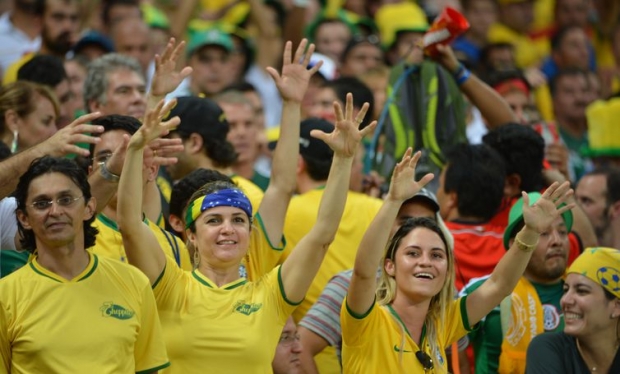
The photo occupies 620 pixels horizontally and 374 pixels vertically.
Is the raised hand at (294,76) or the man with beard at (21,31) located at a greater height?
the man with beard at (21,31)

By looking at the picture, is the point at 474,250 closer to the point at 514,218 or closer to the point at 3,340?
the point at 514,218

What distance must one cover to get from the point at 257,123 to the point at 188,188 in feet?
12.3

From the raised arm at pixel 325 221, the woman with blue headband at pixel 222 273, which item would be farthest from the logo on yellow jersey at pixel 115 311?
the raised arm at pixel 325 221

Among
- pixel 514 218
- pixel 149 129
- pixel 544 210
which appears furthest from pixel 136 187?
pixel 514 218

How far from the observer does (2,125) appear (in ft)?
24.4

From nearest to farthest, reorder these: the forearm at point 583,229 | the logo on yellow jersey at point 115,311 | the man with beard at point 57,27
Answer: the logo on yellow jersey at point 115,311, the forearm at point 583,229, the man with beard at point 57,27

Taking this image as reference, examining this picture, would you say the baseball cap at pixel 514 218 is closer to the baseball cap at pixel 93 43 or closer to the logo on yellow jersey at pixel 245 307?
the logo on yellow jersey at pixel 245 307

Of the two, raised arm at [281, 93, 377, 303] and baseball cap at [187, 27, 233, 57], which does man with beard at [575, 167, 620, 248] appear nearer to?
raised arm at [281, 93, 377, 303]

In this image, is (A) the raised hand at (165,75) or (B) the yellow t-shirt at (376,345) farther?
(A) the raised hand at (165,75)

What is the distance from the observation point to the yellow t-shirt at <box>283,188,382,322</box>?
23.7 feet

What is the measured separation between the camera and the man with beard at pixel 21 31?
10.6 metres

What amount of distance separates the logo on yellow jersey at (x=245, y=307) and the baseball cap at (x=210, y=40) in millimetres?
5436

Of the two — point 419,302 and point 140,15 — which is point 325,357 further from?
point 140,15

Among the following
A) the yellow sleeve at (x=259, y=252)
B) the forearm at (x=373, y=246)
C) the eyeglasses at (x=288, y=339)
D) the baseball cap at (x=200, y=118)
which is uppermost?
the baseball cap at (x=200, y=118)
